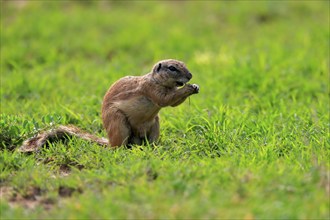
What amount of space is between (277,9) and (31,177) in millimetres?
8873

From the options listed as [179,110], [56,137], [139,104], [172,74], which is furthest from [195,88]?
[179,110]

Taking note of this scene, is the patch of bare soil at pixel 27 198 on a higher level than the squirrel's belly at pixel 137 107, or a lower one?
lower

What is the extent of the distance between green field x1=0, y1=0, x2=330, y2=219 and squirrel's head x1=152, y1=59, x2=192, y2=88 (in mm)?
545

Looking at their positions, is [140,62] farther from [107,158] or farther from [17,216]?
[17,216]

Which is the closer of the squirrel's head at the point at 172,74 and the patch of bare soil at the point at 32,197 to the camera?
the patch of bare soil at the point at 32,197

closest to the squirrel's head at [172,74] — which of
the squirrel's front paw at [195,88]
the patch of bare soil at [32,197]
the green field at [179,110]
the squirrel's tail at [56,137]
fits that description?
the squirrel's front paw at [195,88]

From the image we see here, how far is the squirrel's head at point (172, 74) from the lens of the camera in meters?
6.43

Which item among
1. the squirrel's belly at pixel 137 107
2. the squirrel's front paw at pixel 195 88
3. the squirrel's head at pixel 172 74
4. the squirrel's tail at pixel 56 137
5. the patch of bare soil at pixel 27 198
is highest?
the squirrel's head at pixel 172 74

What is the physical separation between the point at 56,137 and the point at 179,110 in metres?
1.77

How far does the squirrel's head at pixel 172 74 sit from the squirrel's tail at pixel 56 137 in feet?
2.54

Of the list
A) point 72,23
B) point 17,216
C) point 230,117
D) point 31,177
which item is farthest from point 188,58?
point 17,216

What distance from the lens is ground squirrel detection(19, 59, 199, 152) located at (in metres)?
6.38

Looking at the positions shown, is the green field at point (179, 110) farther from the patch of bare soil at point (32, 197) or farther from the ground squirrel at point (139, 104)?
the ground squirrel at point (139, 104)

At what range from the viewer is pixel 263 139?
6.49 meters
